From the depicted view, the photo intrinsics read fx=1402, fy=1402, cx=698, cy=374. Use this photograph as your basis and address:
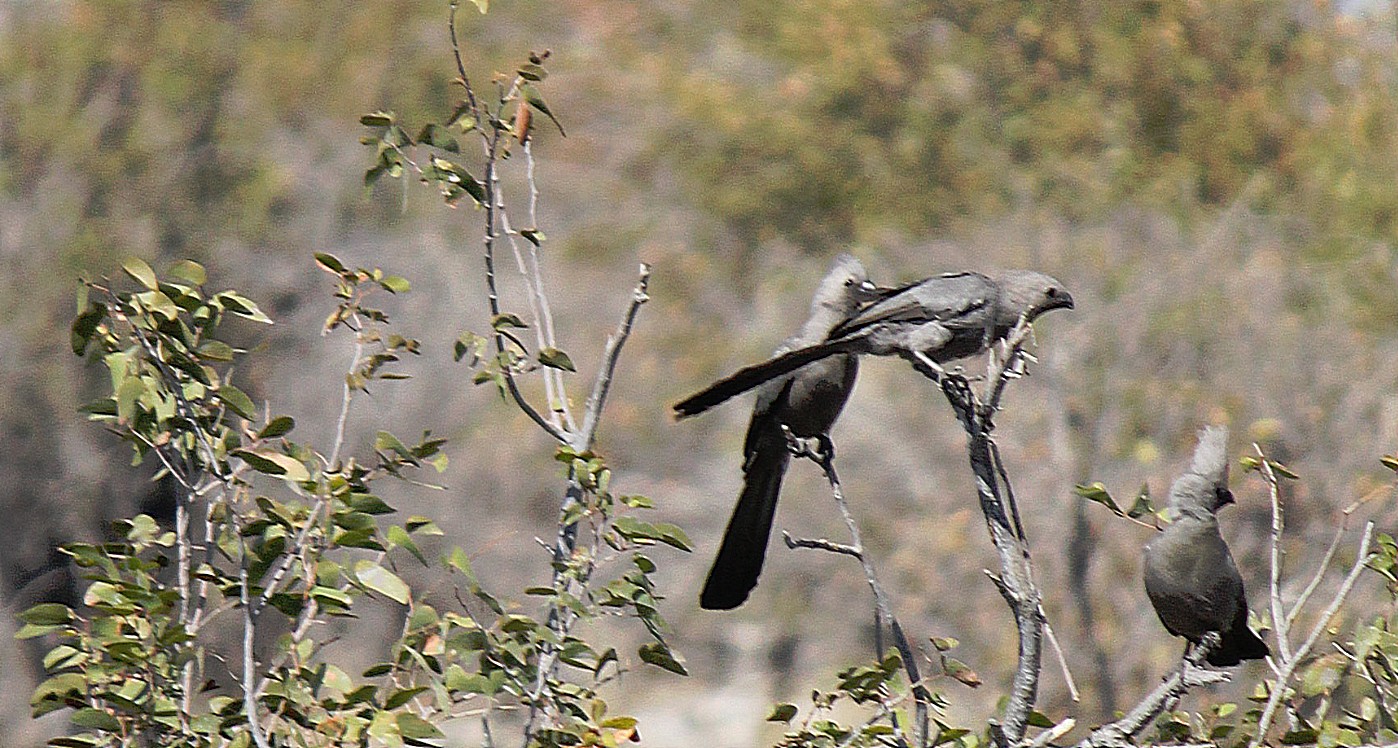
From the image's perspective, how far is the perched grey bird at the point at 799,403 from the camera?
346 centimetres

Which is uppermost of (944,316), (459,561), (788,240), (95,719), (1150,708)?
(788,240)

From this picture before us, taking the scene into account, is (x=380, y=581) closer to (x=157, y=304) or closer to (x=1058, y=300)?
(x=157, y=304)

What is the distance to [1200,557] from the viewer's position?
2602 millimetres

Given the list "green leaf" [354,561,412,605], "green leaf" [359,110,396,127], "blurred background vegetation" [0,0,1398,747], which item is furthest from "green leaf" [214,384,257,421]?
"blurred background vegetation" [0,0,1398,747]

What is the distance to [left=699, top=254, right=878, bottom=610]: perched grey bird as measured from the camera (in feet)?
11.3

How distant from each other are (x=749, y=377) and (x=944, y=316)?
47 centimetres

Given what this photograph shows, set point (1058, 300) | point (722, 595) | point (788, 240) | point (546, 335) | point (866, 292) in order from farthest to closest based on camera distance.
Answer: point (788, 240)
point (866, 292)
point (722, 595)
point (1058, 300)
point (546, 335)

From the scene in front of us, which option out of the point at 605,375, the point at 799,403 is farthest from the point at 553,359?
the point at 799,403

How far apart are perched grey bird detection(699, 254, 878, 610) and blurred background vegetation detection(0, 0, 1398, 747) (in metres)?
3.03

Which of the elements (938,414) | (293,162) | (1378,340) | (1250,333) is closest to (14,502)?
(293,162)

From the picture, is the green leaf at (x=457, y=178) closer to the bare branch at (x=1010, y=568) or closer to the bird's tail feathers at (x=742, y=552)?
the bare branch at (x=1010, y=568)

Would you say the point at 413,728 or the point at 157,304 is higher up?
the point at 157,304

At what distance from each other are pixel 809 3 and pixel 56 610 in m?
6.22

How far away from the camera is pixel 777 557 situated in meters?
6.87
